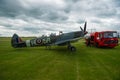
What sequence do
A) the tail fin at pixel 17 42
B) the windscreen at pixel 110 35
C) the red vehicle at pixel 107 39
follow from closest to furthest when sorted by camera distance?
the tail fin at pixel 17 42
the red vehicle at pixel 107 39
the windscreen at pixel 110 35

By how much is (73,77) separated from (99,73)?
5.14 ft

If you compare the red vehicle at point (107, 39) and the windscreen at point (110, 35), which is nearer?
the red vehicle at point (107, 39)

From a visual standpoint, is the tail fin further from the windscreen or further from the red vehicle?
the windscreen

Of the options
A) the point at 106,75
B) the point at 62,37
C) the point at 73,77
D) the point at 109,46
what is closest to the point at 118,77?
the point at 106,75

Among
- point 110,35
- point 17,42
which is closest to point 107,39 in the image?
point 110,35

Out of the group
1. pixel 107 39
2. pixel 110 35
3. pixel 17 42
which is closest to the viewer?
pixel 17 42

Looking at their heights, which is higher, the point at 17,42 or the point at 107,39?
the point at 107,39

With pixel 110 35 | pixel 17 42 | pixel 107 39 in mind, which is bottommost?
pixel 17 42

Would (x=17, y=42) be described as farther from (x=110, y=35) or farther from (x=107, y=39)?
(x=110, y=35)

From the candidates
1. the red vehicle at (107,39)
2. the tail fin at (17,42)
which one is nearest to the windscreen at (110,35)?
the red vehicle at (107,39)

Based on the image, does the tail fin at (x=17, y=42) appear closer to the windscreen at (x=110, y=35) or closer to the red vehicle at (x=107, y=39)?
the red vehicle at (x=107, y=39)

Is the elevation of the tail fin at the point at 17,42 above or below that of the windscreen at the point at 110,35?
below

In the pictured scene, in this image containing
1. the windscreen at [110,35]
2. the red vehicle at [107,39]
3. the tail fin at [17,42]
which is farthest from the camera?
the windscreen at [110,35]

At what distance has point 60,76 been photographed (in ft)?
21.5
